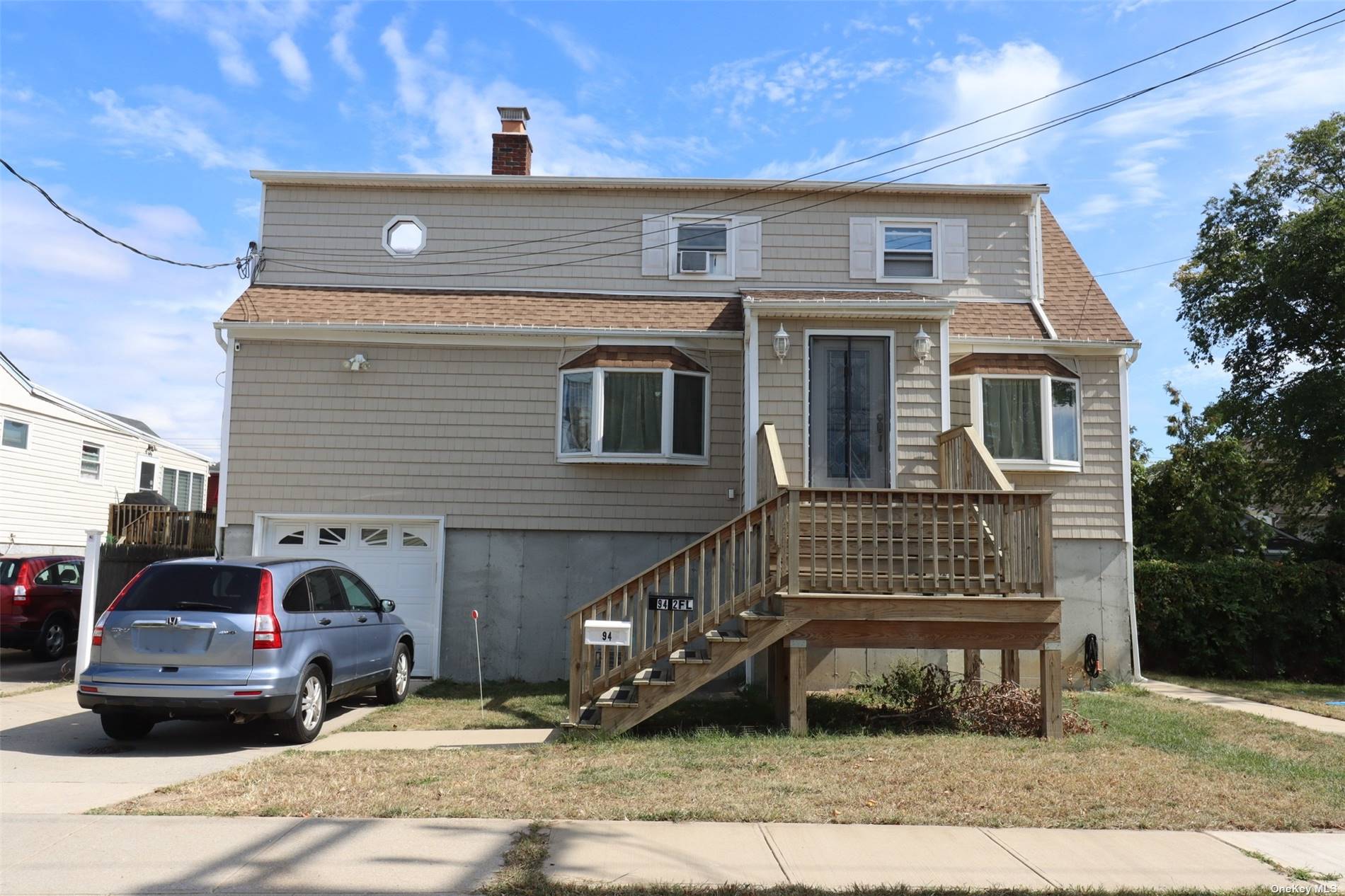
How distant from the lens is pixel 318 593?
9.15 m

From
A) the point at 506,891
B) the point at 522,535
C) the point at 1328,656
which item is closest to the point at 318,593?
the point at 522,535

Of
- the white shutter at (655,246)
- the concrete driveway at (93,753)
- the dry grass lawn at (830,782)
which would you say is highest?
the white shutter at (655,246)

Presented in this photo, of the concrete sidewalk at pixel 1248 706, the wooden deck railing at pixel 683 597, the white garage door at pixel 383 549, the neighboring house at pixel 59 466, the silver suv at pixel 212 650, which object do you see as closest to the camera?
the silver suv at pixel 212 650

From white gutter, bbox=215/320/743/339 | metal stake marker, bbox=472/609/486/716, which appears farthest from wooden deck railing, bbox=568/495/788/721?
white gutter, bbox=215/320/743/339

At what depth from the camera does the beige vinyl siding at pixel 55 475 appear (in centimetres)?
2023

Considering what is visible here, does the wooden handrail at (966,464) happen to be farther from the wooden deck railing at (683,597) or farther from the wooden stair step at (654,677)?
the wooden stair step at (654,677)

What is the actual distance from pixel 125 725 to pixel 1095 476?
37.7 feet

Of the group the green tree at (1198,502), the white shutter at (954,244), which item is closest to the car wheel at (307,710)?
the white shutter at (954,244)

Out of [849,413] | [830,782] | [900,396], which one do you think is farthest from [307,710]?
[900,396]

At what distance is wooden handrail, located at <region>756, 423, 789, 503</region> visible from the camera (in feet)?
32.9

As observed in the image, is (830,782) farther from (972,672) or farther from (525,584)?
(525,584)

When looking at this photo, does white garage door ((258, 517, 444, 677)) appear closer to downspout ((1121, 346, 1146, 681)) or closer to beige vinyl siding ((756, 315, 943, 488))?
beige vinyl siding ((756, 315, 943, 488))

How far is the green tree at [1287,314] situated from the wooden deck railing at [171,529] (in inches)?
719

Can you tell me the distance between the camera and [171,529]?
52.5 feet
